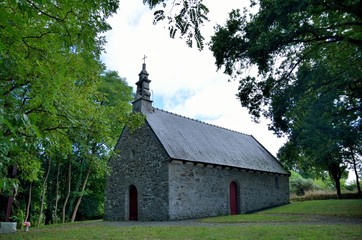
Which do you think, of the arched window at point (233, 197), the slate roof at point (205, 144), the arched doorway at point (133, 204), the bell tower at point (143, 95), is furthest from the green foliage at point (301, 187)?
the bell tower at point (143, 95)

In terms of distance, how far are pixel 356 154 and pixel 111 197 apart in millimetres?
14610

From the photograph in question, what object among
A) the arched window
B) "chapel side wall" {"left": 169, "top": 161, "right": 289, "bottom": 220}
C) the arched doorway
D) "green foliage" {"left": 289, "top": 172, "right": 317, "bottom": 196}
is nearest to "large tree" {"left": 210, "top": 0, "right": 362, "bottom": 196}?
"chapel side wall" {"left": 169, "top": 161, "right": 289, "bottom": 220}

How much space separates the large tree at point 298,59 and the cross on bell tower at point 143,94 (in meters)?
10.3

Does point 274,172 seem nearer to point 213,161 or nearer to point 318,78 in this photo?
point 213,161

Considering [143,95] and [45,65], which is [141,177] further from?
[45,65]

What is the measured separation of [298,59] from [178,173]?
9.17 meters

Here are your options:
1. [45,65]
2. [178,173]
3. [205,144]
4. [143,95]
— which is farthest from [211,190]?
[45,65]

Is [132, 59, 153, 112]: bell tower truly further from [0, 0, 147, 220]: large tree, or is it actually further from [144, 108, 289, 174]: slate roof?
[0, 0, 147, 220]: large tree

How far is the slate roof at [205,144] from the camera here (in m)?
17.1

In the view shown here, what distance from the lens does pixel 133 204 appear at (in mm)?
17734

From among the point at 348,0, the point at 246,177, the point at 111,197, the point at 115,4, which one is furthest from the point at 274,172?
the point at 115,4

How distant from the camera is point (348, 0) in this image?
260 inches

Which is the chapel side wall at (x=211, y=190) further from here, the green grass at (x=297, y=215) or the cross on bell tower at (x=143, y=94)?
the cross on bell tower at (x=143, y=94)

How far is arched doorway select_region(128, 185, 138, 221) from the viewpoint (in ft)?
57.0
